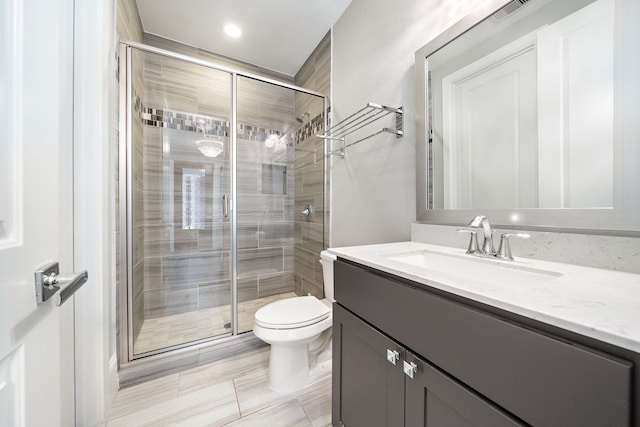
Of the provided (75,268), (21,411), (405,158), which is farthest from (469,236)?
(75,268)

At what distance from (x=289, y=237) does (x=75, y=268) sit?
65.7 inches

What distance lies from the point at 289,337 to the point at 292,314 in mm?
141

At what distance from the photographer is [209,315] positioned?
2064mm

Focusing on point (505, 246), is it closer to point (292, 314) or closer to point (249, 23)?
point (292, 314)

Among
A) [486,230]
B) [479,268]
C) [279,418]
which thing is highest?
[486,230]

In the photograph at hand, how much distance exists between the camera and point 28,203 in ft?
1.52

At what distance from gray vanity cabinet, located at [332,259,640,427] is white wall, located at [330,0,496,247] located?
26.4 inches

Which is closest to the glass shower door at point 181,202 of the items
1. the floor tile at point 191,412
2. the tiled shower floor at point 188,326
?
the tiled shower floor at point 188,326

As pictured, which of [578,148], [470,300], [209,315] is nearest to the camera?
[470,300]

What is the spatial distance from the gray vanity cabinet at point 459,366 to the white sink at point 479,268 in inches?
5.2

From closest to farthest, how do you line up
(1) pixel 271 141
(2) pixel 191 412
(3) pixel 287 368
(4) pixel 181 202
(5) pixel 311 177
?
(2) pixel 191 412, (3) pixel 287 368, (4) pixel 181 202, (5) pixel 311 177, (1) pixel 271 141

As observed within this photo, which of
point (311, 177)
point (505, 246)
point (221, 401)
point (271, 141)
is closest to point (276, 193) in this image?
point (311, 177)

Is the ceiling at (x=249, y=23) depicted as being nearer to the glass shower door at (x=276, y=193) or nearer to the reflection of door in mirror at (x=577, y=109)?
the glass shower door at (x=276, y=193)

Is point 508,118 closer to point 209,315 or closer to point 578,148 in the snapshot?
point 578,148
